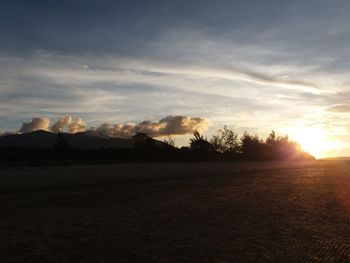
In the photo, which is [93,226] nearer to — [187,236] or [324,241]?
[187,236]

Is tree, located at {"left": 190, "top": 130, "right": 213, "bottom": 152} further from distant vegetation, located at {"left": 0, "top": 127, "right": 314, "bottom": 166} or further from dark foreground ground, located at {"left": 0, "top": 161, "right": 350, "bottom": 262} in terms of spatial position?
dark foreground ground, located at {"left": 0, "top": 161, "right": 350, "bottom": 262}

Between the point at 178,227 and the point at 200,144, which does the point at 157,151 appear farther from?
the point at 178,227

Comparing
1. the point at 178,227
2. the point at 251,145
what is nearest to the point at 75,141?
the point at 251,145

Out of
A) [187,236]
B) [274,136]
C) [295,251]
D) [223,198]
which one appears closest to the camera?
[295,251]

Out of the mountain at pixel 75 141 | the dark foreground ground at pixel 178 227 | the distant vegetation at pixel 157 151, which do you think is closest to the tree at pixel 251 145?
the distant vegetation at pixel 157 151

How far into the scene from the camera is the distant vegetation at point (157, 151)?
58.9 meters

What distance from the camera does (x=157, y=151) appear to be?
6981cm

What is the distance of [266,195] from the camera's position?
18250 millimetres

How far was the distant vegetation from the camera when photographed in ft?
193

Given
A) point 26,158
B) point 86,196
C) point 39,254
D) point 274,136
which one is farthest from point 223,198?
point 274,136

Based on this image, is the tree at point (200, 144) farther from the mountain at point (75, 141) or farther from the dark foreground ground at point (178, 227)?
the mountain at point (75, 141)

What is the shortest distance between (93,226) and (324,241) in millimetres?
5126

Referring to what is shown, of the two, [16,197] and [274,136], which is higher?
[274,136]

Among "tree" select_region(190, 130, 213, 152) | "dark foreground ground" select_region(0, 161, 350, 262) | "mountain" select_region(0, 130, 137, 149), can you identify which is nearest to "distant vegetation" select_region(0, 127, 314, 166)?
"tree" select_region(190, 130, 213, 152)
